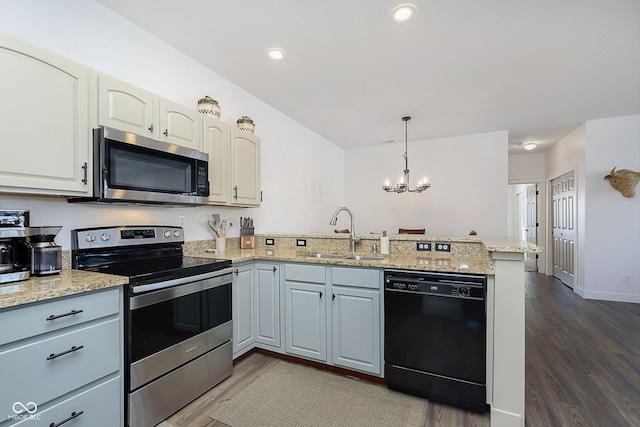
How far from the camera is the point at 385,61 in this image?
279 cm

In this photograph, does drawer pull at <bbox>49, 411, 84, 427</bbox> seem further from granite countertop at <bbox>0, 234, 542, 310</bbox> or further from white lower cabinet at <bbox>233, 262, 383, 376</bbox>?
white lower cabinet at <bbox>233, 262, 383, 376</bbox>

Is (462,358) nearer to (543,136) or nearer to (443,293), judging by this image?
(443,293)

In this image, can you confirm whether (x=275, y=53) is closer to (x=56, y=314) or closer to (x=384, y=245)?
(x=384, y=245)

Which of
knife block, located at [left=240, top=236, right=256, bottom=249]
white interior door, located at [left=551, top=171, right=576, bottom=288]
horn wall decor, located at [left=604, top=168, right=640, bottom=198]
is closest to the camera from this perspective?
knife block, located at [left=240, top=236, right=256, bottom=249]

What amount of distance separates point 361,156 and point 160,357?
5.21 metres

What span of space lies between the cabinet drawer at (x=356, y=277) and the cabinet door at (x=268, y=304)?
0.55 meters

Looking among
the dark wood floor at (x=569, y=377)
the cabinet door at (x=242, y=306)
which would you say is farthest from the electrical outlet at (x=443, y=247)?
the cabinet door at (x=242, y=306)

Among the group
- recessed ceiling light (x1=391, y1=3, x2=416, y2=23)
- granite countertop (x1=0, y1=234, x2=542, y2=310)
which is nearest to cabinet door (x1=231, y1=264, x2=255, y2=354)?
granite countertop (x1=0, y1=234, x2=542, y2=310)

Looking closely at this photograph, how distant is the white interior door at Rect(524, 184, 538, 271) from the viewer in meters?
6.83

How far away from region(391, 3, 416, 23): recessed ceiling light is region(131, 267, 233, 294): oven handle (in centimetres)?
221

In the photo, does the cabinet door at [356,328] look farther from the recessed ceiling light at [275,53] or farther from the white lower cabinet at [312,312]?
the recessed ceiling light at [275,53]

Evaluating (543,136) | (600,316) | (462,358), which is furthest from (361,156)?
(462,358)

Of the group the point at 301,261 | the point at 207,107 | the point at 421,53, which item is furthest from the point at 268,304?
the point at 421,53

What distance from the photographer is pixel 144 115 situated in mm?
1993
